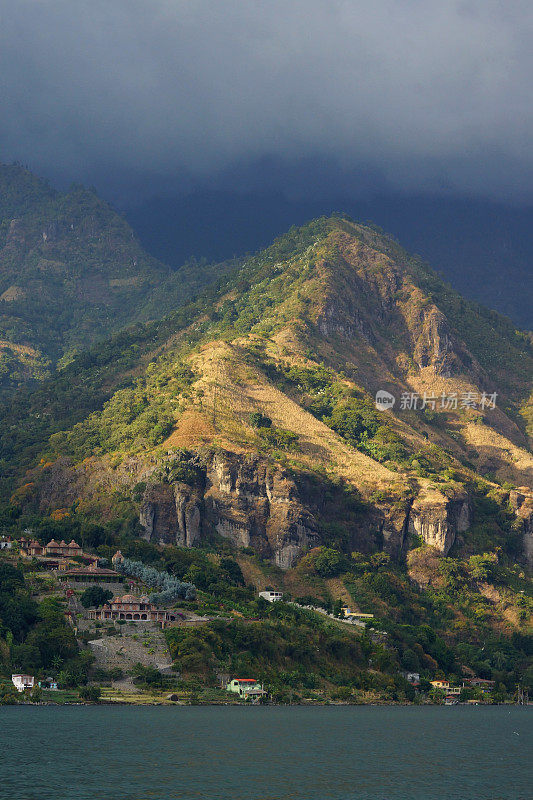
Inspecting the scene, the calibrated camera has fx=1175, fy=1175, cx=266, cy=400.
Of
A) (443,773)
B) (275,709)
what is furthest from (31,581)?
(443,773)

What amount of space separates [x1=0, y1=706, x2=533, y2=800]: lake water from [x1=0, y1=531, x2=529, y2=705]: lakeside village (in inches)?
202

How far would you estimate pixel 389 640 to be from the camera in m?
195

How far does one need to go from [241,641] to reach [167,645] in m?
12.2

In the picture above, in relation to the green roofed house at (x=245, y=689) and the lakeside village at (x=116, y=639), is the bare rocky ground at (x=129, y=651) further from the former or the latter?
the green roofed house at (x=245, y=689)

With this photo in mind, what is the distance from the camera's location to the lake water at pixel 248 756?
8762 centimetres

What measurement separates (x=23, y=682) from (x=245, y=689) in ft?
101

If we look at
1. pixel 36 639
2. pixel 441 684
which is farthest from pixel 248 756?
pixel 441 684

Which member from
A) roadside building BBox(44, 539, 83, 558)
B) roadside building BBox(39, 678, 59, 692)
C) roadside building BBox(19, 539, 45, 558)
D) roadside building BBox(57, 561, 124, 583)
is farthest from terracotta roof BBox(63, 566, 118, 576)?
roadside building BBox(39, 678, 59, 692)

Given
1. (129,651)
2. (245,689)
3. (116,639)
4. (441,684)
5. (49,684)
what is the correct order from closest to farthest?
1. (49,684)
2. (245,689)
3. (129,651)
4. (116,639)
5. (441,684)

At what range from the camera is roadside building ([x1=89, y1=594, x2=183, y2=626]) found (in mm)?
164875

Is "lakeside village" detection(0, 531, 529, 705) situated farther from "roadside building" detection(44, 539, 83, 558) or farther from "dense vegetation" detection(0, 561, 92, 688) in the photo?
"dense vegetation" detection(0, 561, 92, 688)

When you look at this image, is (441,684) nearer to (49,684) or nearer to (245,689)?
(245,689)

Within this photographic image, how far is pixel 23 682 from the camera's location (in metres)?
138

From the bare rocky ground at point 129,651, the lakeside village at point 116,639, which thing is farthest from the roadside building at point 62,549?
the bare rocky ground at point 129,651
